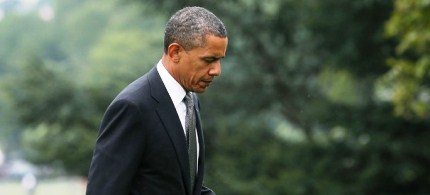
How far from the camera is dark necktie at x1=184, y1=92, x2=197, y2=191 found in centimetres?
454

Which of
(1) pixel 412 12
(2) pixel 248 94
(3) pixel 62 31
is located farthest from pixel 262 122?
(3) pixel 62 31

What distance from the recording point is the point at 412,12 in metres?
13.6

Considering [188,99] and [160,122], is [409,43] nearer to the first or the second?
[188,99]

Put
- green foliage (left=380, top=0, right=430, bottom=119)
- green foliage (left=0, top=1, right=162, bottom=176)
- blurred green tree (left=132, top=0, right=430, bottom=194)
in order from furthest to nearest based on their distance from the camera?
green foliage (left=0, top=1, right=162, bottom=176), blurred green tree (left=132, top=0, right=430, bottom=194), green foliage (left=380, top=0, right=430, bottom=119)

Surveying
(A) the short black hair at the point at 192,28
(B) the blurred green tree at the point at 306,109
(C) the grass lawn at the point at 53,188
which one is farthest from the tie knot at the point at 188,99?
(C) the grass lawn at the point at 53,188

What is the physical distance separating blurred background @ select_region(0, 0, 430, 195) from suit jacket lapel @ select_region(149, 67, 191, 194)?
13801mm

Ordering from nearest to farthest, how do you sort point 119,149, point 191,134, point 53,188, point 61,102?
1. point 119,149
2. point 191,134
3. point 61,102
4. point 53,188

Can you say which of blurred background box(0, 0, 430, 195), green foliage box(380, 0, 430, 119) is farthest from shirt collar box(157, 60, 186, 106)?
blurred background box(0, 0, 430, 195)

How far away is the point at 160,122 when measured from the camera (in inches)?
173

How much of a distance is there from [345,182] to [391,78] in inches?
236

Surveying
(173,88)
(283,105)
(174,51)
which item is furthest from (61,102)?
(174,51)

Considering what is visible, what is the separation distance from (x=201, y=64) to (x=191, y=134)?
33 cm

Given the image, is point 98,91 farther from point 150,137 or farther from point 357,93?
point 150,137

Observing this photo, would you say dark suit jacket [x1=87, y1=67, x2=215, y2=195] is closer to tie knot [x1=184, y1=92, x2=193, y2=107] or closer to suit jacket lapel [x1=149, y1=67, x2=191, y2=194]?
suit jacket lapel [x1=149, y1=67, x2=191, y2=194]
